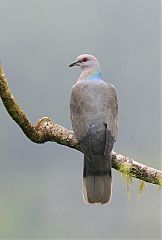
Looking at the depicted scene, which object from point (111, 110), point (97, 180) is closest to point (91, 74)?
point (111, 110)

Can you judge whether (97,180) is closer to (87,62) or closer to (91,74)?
(91,74)

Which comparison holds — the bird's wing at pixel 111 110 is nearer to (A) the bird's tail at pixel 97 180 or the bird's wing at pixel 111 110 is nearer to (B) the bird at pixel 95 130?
(B) the bird at pixel 95 130

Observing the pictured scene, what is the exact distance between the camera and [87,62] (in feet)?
25.0

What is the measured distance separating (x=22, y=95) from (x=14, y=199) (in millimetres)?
19142

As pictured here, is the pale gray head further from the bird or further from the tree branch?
the tree branch

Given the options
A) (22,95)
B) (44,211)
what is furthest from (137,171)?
(22,95)

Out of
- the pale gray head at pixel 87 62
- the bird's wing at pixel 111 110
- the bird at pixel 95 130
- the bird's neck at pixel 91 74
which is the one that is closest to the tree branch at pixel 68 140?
the bird at pixel 95 130

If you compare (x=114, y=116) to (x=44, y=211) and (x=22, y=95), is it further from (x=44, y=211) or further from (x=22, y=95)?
(x=22, y=95)

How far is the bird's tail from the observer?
659cm

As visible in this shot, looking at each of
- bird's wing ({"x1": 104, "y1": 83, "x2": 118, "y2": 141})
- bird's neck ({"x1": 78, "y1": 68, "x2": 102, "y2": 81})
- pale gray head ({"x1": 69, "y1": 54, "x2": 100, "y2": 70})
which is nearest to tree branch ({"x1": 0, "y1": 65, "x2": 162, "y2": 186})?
bird's wing ({"x1": 104, "y1": 83, "x2": 118, "y2": 141})

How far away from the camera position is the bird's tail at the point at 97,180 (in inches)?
260

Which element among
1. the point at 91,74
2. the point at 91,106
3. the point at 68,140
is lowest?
the point at 68,140

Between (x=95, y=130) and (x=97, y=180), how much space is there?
1.47 feet

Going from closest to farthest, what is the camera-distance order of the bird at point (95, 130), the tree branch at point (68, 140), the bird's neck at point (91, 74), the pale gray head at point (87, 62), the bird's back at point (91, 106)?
the tree branch at point (68, 140)
the bird at point (95, 130)
the bird's back at point (91, 106)
the bird's neck at point (91, 74)
the pale gray head at point (87, 62)
